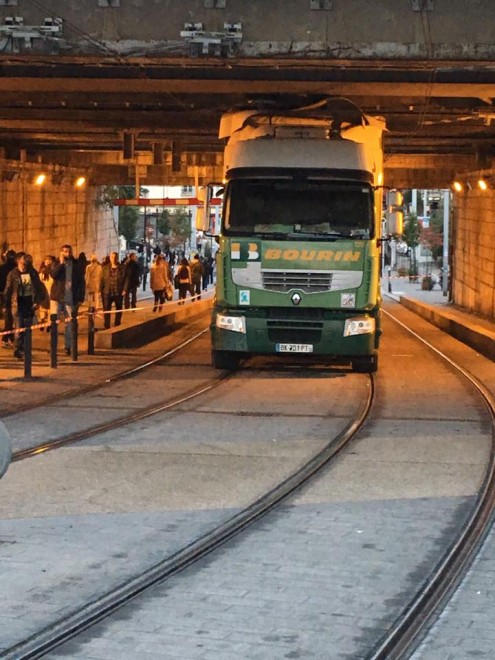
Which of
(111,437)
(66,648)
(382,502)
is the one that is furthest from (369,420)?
(66,648)

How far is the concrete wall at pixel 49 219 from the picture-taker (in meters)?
A: 33.7

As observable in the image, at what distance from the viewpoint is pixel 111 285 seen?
29172 millimetres

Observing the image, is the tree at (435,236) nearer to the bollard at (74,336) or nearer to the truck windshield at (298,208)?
the bollard at (74,336)

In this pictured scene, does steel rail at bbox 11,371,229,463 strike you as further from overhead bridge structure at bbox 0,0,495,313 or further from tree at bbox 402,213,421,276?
tree at bbox 402,213,421,276

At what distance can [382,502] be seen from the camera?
1040 centimetres

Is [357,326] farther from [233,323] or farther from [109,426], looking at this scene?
[109,426]

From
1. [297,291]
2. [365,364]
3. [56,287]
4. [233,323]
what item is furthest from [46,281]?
[297,291]

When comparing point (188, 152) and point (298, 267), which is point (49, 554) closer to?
point (298, 267)

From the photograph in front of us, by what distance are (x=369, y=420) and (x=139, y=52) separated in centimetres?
559

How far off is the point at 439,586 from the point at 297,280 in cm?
1208

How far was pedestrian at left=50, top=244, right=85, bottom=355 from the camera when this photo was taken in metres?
23.2

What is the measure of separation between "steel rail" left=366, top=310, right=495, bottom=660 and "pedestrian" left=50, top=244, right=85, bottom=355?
1307cm

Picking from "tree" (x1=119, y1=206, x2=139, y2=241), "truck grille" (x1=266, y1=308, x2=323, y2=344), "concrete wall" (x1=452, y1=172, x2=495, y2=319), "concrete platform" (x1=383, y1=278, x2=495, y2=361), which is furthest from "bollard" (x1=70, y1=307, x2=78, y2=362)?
"tree" (x1=119, y1=206, x2=139, y2=241)

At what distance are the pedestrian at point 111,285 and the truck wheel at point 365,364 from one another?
30.0 ft
